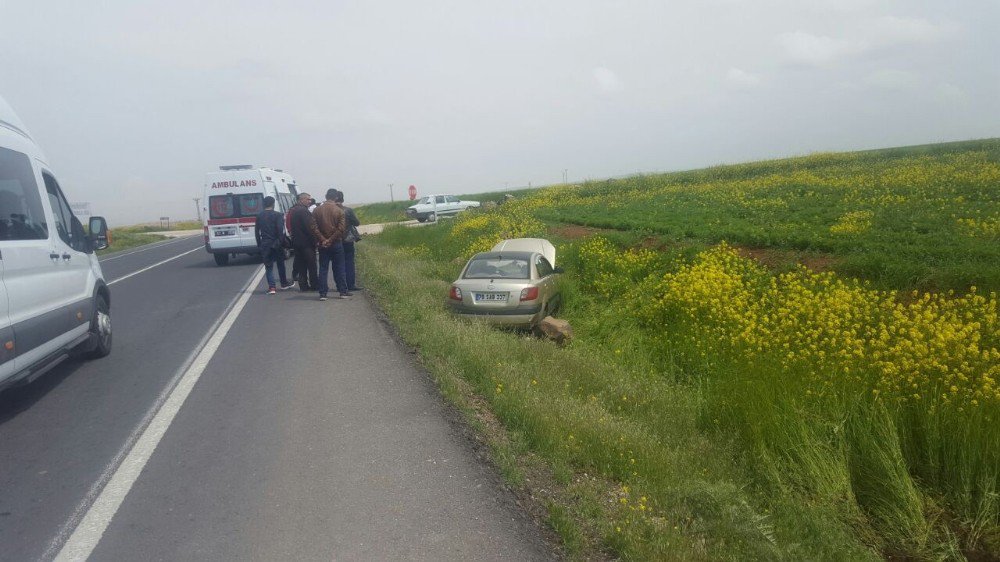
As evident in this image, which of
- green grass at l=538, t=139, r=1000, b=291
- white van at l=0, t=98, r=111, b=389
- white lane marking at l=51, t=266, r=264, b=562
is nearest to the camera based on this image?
white lane marking at l=51, t=266, r=264, b=562

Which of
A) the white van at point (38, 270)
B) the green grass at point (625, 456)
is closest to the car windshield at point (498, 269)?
the green grass at point (625, 456)

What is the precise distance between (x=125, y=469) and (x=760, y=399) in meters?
4.89

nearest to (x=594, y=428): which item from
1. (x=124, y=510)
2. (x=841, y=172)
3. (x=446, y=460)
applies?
(x=446, y=460)

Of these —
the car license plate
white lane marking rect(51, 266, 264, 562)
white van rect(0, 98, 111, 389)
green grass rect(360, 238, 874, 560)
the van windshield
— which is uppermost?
the van windshield

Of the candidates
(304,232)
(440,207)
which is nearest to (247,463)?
(304,232)

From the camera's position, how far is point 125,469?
15.6ft

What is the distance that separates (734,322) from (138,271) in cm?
1702

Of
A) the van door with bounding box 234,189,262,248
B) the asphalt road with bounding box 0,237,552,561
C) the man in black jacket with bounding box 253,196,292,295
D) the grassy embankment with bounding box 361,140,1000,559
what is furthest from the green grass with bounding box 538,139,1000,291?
the van door with bounding box 234,189,262,248

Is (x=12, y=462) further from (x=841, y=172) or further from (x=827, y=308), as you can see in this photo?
(x=841, y=172)

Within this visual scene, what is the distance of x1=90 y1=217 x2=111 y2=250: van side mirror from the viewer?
8008 millimetres

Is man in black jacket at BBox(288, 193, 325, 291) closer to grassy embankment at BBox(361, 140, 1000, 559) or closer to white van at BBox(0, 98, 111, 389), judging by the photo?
grassy embankment at BBox(361, 140, 1000, 559)

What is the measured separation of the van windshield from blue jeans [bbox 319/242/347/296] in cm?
768

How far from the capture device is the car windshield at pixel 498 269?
10805 mm

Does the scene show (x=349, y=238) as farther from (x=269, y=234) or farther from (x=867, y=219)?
(x=867, y=219)
